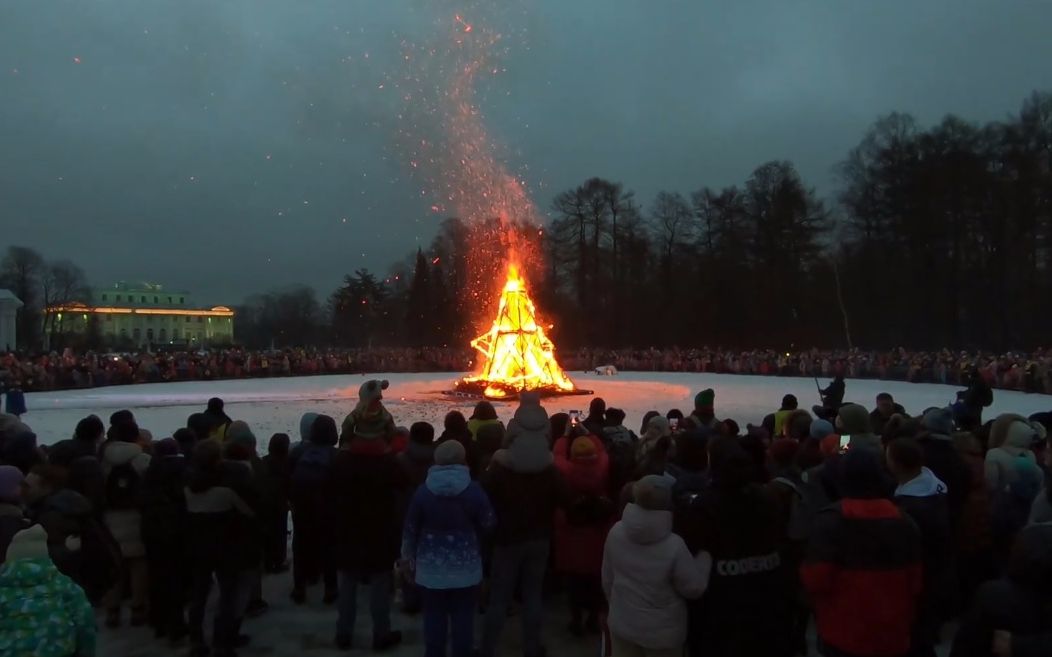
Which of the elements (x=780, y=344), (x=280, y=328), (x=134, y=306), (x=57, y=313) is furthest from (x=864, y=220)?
(x=134, y=306)

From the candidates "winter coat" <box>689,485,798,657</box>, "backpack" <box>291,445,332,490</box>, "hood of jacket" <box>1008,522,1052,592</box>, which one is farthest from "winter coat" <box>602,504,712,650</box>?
"backpack" <box>291,445,332,490</box>

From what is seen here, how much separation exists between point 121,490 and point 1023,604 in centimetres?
566

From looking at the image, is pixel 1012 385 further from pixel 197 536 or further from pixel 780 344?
pixel 197 536

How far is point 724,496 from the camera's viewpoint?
4.13 meters

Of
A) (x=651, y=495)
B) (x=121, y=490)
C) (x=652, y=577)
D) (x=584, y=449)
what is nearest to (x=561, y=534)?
(x=584, y=449)

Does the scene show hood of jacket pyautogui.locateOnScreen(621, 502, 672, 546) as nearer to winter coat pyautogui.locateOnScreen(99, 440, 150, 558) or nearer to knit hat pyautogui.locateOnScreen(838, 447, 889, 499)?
knit hat pyautogui.locateOnScreen(838, 447, 889, 499)

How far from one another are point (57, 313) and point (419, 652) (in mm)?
84021

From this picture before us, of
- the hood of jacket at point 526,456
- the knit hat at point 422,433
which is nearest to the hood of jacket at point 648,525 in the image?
the hood of jacket at point 526,456

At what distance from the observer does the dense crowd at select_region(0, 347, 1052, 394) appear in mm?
30250

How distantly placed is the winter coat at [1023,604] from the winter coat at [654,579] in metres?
1.23

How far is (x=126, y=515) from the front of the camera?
625 centimetres

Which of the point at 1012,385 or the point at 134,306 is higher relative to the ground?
the point at 134,306

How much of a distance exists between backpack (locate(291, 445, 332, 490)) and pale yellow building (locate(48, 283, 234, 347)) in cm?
11598

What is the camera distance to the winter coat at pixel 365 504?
5.80m
